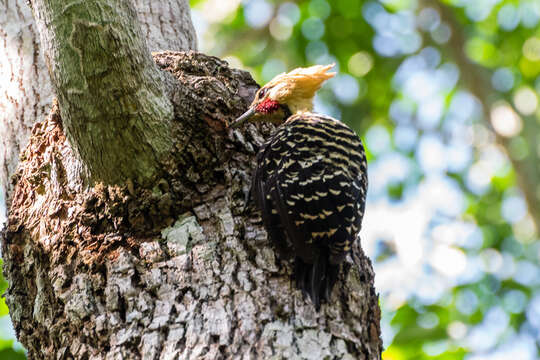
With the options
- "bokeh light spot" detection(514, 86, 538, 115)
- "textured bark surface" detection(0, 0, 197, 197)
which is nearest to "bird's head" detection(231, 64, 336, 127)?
"textured bark surface" detection(0, 0, 197, 197)

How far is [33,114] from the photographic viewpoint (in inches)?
145

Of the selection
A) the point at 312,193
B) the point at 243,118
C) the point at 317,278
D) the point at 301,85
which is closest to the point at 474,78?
the point at 301,85

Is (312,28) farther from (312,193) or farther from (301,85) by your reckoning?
(312,193)

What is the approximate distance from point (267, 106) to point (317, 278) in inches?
53.6

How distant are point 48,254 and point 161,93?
931 millimetres

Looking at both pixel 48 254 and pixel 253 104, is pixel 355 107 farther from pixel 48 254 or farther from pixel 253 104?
pixel 48 254

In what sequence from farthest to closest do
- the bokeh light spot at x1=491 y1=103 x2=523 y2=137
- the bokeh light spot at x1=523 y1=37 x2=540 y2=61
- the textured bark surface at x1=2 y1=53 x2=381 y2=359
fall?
the bokeh light spot at x1=523 y1=37 x2=540 y2=61
the bokeh light spot at x1=491 y1=103 x2=523 y2=137
the textured bark surface at x1=2 y1=53 x2=381 y2=359

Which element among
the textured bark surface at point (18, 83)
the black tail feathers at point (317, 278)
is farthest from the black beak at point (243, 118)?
the textured bark surface at point (18, 83)

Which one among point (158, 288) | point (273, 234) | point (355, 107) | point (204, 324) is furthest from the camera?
point (355, 107)

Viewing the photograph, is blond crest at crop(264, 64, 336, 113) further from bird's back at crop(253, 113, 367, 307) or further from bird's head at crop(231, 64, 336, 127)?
bird's back at crop(253, 113, 367, 307)

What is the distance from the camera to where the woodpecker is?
296 cm

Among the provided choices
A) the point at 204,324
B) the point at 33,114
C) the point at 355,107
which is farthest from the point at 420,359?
the point at 355,107

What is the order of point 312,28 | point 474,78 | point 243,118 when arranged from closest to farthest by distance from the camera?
point 243,118
point 474,78
point 312,28

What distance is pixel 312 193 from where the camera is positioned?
3.13 meters
